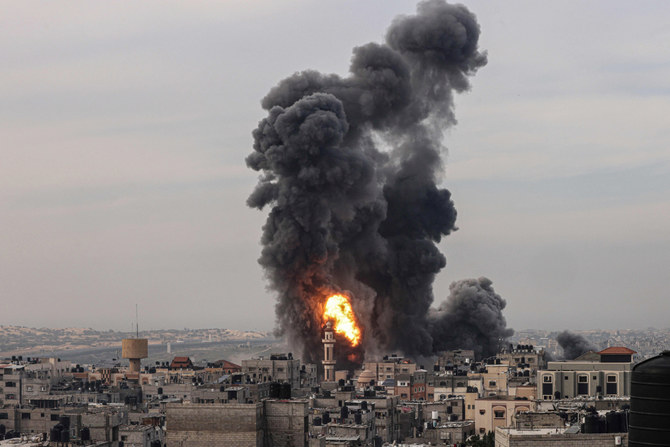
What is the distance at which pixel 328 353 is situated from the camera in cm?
16675

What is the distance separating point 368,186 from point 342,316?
15.2 metres

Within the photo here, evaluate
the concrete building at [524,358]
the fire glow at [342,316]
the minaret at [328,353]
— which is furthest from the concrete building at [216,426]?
the minaret at [328,353]

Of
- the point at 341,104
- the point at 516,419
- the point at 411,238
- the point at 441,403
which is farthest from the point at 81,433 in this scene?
the point at 411,238

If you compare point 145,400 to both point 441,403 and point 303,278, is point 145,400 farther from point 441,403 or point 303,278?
point 441,403

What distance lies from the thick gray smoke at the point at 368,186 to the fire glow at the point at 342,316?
116 centimetres

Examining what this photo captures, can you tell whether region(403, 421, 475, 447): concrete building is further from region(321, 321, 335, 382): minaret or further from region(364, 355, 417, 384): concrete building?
region(321, 321, 335, 382): minaret

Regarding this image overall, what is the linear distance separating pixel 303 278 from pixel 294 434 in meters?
106

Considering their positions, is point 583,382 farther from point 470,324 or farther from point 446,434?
point 470,324

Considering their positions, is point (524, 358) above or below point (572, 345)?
below

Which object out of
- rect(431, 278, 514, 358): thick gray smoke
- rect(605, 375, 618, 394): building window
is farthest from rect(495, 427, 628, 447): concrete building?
rect(431, 278, 514, 358): thick gray smoke

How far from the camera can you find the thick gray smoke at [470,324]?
18788cm

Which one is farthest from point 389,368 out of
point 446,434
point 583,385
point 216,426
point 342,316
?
point 216,426

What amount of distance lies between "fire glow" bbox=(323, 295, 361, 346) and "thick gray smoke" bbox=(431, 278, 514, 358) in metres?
18.9

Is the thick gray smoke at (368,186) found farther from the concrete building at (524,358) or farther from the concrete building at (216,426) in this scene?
the concrete building at (216,426)
